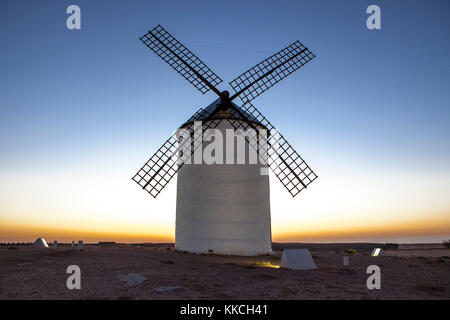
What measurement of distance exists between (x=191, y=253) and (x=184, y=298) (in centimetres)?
933

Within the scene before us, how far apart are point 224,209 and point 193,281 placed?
300 inches

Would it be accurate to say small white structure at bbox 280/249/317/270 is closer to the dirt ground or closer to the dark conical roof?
the dirt ground

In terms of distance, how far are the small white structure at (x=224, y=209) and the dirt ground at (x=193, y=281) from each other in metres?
3.39

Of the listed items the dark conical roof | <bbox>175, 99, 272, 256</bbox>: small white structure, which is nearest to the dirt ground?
<bbox>175, 99, 272, 256</bbox>: small white structure

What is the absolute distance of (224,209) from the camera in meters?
17.2

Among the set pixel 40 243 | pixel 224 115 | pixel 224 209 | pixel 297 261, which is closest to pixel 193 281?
pixel 297 261

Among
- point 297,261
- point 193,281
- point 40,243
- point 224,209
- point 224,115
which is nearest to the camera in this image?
point 193,281

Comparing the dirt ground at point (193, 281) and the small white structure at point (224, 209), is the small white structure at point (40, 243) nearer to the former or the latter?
the dirt ground at point (193, 281)

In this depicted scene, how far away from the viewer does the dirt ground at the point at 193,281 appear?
8.25m

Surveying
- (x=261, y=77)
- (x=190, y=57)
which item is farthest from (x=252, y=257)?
(x=190, y=57)

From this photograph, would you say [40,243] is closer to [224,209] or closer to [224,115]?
[224,209]
